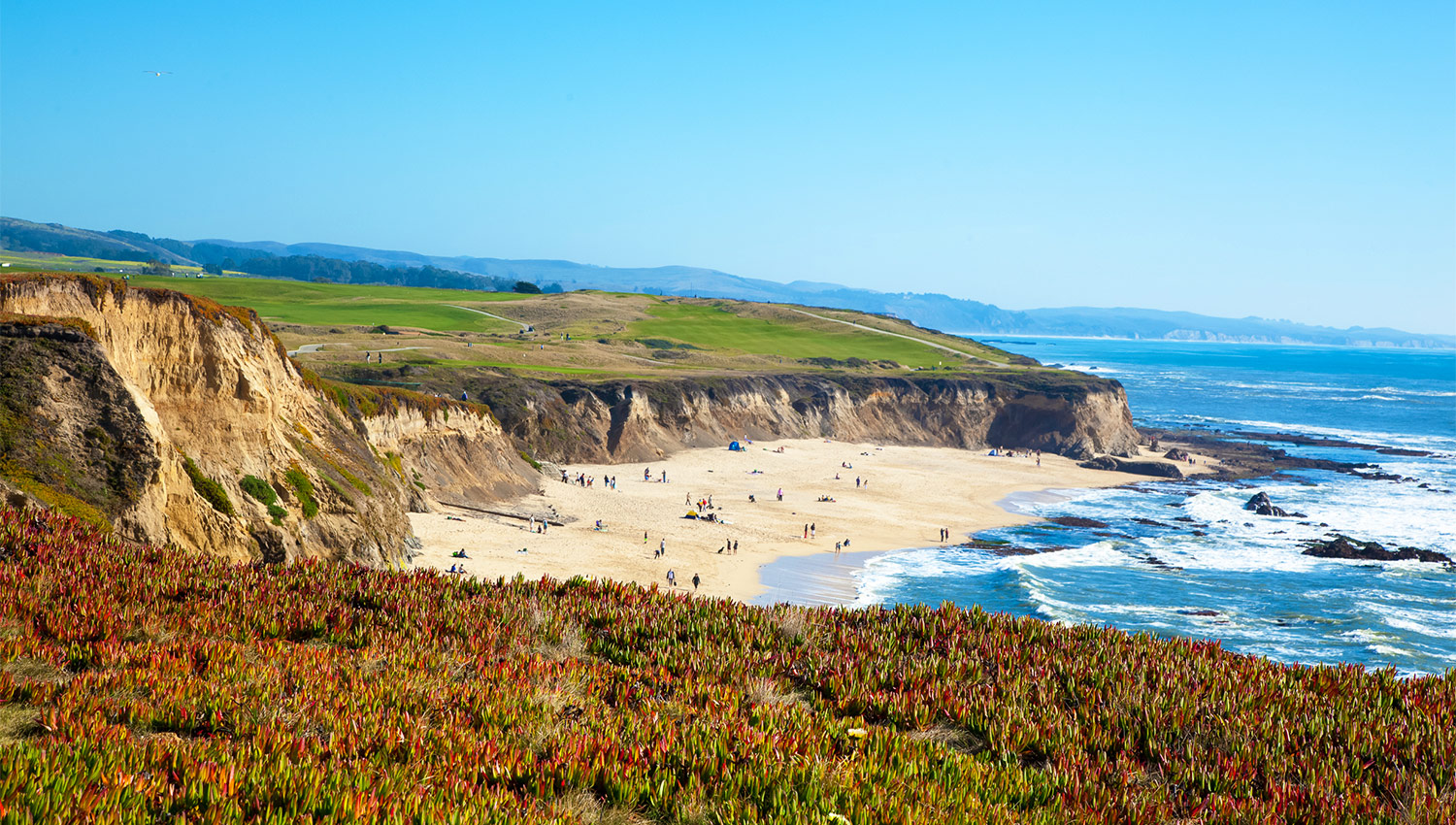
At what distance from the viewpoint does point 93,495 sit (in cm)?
1783

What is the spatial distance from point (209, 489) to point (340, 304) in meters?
102

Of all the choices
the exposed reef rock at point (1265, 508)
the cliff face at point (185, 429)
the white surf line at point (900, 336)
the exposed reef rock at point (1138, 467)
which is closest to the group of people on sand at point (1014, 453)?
the exposed reef rock at point (1138, 467)

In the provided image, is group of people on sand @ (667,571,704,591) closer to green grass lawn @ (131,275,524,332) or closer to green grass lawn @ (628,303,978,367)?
green grass lawn @ (628,303,978,367)

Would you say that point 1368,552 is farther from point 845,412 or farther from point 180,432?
point 180,432

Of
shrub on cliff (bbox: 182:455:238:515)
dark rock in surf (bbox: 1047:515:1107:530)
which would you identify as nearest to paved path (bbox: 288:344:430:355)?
shrub on cliff (bbox: 182:455:238:515)

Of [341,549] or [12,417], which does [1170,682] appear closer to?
[12,417]

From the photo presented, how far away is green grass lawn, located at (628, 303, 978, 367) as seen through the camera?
11662cm

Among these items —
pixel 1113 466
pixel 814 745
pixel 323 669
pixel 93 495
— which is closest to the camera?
pixel 814 745

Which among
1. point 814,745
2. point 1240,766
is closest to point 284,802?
point 814,745

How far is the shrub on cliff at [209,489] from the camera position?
23.0 metres

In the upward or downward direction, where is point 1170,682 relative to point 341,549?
upward

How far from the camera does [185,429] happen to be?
25.4m

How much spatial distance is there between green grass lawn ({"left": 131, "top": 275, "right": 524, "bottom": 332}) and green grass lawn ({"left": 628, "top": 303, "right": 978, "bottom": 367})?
22.8 m

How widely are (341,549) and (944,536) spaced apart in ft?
103
